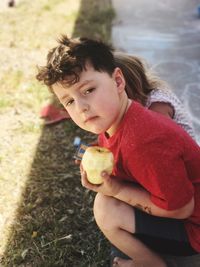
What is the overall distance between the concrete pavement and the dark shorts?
1218 millimetres

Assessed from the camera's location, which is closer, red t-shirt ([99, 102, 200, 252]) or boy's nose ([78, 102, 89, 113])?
red t-shirt ([99, 102, 200, 252])

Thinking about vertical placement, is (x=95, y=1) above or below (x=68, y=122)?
below

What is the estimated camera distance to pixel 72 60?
71.0 inches

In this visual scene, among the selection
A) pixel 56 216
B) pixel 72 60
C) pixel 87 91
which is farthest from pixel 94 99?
pixel 56 216

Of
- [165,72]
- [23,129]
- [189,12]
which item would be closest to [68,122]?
[23,129]

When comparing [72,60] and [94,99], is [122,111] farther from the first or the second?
[72,60]

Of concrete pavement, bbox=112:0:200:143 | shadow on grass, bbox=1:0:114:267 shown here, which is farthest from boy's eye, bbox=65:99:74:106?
concrete pavement, bbox=112:0:200:143

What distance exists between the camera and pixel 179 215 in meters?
1.80

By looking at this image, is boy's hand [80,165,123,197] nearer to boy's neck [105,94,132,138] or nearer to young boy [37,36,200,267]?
young boy [37,36,200,267]

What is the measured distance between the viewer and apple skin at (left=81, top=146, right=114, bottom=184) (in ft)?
6.13

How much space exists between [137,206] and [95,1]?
16.7 feet

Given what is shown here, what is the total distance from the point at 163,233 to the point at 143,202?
181 millimetres

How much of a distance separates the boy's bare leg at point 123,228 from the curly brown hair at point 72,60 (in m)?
0.58

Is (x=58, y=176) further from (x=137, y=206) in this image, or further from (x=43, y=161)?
(x=137, y=206)
